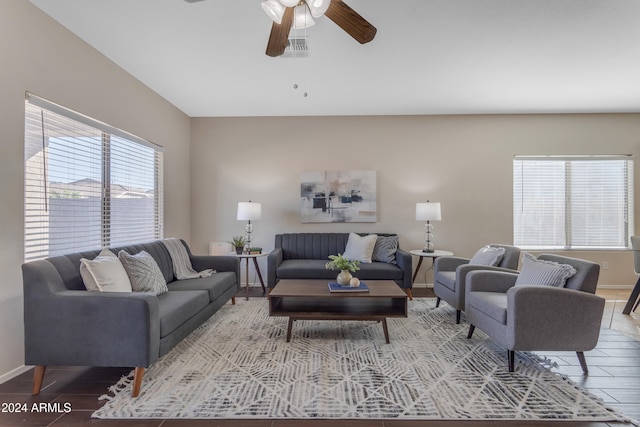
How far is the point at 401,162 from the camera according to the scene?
5.03 meters

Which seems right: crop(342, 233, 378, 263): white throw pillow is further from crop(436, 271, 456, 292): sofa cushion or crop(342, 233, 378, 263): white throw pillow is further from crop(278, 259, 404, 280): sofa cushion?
crop(436, 271, 456, 292): sofa cushion

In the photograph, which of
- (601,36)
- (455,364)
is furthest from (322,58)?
(455,364)

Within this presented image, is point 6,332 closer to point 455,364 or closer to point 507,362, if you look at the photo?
point 455,364

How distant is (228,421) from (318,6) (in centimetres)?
241

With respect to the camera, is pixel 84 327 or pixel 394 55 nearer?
pixel 84 327

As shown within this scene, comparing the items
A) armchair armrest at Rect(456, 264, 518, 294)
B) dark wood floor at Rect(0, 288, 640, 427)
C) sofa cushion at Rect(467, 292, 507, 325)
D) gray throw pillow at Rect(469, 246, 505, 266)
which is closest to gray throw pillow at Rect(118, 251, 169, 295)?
dark wood floor at Rect(0, 288, 640, 427)

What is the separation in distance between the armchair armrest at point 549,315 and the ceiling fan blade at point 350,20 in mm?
2072

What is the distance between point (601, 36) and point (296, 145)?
3.69 meters

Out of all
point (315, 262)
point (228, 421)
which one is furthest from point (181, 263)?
point (228, 421)

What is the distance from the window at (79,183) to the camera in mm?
2475

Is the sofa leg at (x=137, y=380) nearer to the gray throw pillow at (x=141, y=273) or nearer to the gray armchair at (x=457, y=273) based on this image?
the gray throw pillow at (x=141, y=273)

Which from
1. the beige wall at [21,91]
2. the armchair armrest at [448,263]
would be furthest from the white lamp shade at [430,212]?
the beige wall at [21,91]

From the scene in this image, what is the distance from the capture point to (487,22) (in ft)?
8.46

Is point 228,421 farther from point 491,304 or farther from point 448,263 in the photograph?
point 448,263
